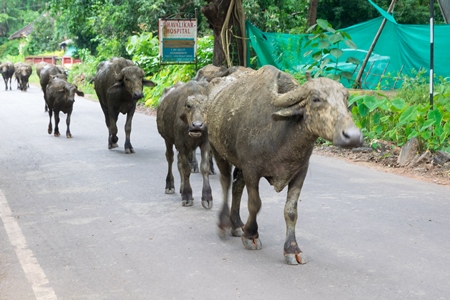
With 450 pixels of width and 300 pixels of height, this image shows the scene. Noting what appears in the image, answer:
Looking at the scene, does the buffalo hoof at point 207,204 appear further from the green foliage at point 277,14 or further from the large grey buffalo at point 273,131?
the green foliage at point 277,14


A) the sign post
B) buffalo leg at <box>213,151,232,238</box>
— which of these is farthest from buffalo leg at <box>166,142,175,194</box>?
the sign post

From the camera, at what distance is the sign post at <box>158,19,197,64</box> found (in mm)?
16953

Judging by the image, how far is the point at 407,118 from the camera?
444 inches

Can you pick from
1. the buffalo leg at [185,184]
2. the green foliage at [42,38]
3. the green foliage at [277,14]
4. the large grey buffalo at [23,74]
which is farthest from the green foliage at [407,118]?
the green foliage at [42,38]

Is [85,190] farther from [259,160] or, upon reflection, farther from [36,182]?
[259,160]

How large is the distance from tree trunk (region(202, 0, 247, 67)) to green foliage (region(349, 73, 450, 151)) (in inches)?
162

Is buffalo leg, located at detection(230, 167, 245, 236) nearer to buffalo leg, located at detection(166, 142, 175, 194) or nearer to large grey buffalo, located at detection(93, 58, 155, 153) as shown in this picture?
buffalo leg, located at detection(166, 142, 175, 194)

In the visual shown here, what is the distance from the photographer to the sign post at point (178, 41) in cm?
1695

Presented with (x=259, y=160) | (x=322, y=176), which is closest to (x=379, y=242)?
(x=259, y=160)

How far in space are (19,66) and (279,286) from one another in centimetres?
3226

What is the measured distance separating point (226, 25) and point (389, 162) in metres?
6.15

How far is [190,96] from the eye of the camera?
8070mm

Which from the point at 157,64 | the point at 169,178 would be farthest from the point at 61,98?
the point at 157,64

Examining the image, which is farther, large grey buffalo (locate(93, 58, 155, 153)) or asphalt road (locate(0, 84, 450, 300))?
large grey buffalo (locate(93, 58, 155, 153))
